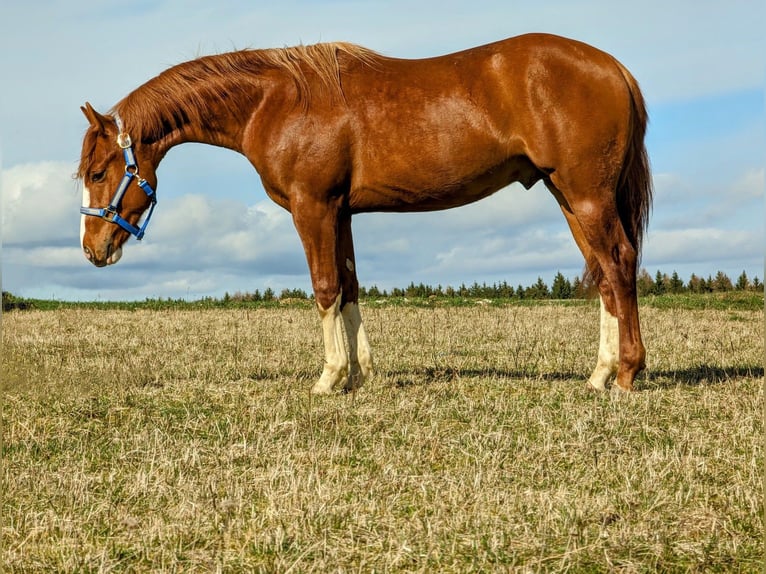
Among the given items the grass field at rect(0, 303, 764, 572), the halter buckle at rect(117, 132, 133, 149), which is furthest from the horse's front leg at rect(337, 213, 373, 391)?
the halter buckle at rect(117, 132, 133, 149)

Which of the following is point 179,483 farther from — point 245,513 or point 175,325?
point 175,325

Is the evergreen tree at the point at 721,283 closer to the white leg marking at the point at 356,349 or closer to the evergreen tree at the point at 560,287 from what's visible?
the evergreen tree at the point at 560,287

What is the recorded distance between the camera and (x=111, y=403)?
23.9ft

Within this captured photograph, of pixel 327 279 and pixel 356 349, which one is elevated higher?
pixel 327 279

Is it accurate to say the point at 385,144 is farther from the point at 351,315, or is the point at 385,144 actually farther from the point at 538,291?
the point at 538,291

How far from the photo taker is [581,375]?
345 inches

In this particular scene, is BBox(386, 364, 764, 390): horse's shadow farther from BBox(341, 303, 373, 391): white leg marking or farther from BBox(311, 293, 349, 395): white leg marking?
BBox(311, 293, 349, 395): white leg marking

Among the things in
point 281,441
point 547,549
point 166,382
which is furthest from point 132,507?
point 166,382

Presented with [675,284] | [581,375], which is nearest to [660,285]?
[675,284]

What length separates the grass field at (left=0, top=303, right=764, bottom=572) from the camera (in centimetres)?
390

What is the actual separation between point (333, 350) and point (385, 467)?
2.49 meters

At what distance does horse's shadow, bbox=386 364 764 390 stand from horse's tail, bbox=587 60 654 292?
4.04 feet

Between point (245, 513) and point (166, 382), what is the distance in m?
4.37

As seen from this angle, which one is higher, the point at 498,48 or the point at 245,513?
the point at 498,48
